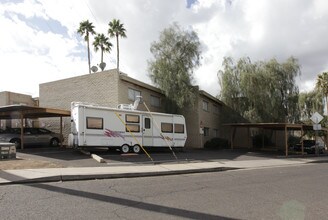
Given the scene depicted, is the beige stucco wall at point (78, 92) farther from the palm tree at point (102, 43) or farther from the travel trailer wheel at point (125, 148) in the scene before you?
the palm tree at point (102, 43)

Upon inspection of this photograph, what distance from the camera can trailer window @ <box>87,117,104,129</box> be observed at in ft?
65.5

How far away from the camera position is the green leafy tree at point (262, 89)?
3344 cm

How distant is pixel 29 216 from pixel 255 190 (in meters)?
6.57

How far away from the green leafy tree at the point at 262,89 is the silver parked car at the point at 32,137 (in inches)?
669

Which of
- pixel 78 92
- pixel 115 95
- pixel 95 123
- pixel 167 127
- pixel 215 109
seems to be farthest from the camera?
pixel 215 109

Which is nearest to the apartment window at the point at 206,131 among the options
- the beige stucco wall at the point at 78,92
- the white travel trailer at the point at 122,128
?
the white travel trailer at the point at 122,128

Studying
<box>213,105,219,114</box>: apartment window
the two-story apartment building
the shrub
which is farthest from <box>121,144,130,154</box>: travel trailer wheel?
<box>213,105,219,114</box>: apartment window

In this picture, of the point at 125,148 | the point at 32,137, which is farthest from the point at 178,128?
the point at 32,137

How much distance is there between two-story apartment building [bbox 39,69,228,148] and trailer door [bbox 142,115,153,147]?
4.03 metres

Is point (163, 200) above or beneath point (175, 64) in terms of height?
beneath

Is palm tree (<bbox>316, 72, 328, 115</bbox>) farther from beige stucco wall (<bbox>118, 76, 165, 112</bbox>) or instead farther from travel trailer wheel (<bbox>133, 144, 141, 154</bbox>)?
→ travel trailer wheel (<bbox>133, 144, 141, 154</bbox>)

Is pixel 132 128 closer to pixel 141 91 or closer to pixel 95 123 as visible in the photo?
pixel 95 123

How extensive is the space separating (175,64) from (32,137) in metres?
13.0

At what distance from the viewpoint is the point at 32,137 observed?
23781 millimetres
